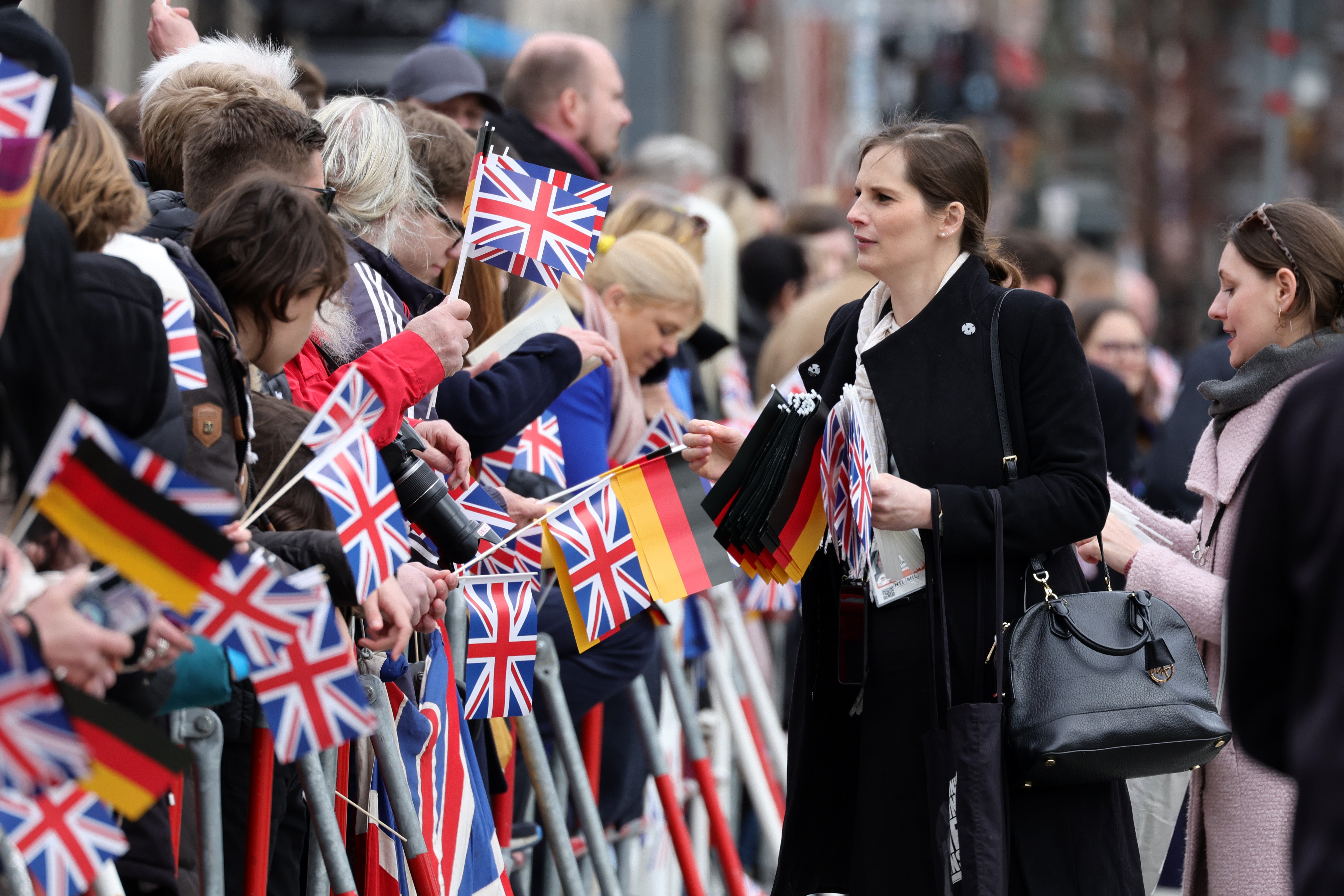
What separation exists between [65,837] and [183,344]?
86 cm

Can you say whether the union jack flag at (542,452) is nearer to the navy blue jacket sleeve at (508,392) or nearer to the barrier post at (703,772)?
the navy blue jacket sleeve at (508,392)

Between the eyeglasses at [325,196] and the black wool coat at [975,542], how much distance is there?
1250 mm

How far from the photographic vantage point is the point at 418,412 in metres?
3.96

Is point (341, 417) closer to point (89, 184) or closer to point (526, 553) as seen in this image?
point (89, 184)

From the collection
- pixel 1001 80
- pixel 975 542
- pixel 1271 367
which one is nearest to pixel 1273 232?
pixel 1271 367

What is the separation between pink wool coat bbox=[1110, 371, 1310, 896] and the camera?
12.7 feet

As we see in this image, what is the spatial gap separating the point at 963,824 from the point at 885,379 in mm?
998

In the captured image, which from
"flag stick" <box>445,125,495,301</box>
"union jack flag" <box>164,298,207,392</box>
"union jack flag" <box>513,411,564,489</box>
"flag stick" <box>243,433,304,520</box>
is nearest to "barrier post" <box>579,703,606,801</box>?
"union jack flag" <box>513,411,564,489</box>

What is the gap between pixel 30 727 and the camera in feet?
7.30

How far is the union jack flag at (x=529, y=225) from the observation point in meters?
4.02


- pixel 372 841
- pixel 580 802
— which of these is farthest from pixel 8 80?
pixel 580 802

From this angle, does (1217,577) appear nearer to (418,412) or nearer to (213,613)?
(418,412)

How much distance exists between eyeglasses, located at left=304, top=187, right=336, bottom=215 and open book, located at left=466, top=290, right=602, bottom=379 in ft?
3.07

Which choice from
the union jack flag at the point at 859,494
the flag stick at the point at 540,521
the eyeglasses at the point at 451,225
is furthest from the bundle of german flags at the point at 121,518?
the eyeglasses at the point at 451,225
